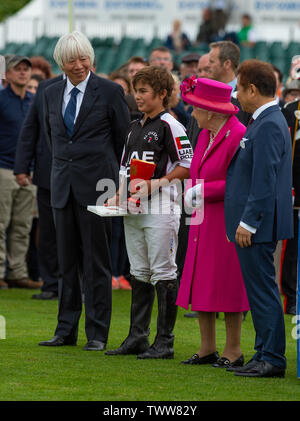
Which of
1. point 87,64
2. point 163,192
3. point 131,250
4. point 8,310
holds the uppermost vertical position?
point 87,64

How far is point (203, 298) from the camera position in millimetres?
6164

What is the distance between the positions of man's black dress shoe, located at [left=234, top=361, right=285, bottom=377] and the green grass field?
6 cm

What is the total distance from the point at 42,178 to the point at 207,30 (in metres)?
14.3

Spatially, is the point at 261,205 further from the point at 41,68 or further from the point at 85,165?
the point at 41,68

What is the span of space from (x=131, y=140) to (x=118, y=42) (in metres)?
20.8

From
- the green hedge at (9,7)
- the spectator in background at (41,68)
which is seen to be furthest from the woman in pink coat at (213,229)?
the green hedge at (9,7)

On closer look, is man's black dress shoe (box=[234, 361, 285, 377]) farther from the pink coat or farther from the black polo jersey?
the black polo jersey

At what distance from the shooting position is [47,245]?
33.2 ft

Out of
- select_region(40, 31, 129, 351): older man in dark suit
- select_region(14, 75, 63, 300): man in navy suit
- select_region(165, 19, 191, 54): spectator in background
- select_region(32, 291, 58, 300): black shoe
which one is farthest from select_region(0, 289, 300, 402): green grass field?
select_region(165, 19, 191, 54): spectator in background
